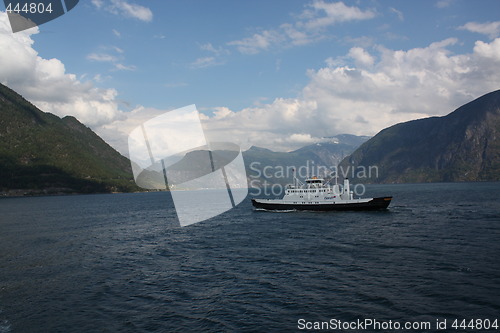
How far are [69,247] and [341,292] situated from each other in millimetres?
49531

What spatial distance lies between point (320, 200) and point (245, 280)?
7712cm

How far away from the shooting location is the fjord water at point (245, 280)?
Result: 84.1 feet

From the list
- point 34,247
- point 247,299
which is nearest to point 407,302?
point 247,299

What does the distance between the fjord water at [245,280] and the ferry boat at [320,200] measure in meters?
39.8

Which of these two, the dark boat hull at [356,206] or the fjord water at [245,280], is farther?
the dark boat hull at [356,206]

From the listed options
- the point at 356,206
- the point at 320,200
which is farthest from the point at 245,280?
the point at 356,206

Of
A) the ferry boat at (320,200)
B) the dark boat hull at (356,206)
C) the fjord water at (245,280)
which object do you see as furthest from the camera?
the ferry boat at (320,200)

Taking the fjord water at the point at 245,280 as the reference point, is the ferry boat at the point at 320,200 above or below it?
above

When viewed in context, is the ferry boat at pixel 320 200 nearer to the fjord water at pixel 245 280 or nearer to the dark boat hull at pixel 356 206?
the dark boat hull at pixel 356 206

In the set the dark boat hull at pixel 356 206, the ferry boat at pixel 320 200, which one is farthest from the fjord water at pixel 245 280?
the ferry boat at pixel 320 200

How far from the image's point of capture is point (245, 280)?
35281 mm

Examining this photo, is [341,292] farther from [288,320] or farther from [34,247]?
[34,247]

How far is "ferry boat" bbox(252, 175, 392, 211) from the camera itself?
104m

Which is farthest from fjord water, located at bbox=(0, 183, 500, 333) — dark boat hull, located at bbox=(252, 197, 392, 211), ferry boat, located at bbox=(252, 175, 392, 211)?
ferry boat, located at bbox=(252, 175, 392, 211)
